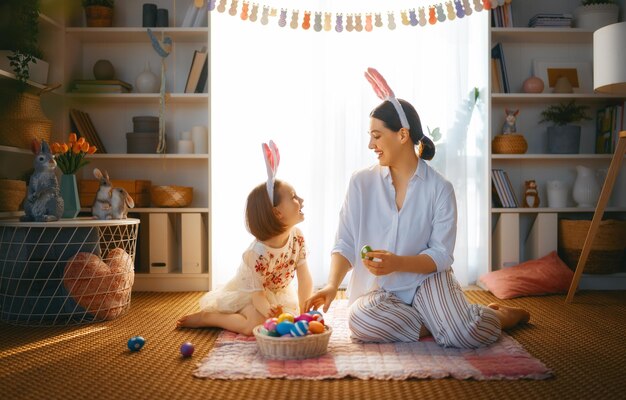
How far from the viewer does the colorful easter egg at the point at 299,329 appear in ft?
5.75

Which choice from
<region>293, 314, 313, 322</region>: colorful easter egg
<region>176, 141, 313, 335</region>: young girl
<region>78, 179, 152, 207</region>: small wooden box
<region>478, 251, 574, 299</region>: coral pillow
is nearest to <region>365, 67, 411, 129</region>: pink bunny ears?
<region>176, 141, 313, 335</region>: young girl

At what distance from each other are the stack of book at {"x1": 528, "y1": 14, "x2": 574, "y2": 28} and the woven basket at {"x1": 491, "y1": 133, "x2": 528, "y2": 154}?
2.10ft

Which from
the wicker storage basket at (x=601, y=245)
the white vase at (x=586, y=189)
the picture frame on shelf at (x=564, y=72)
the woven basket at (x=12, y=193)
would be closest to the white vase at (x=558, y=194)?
the white vase at (x=586, y=189)

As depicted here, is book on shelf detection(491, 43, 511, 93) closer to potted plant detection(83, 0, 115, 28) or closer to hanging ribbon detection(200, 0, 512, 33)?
hanging ribbon detection(200, 0, 512, 33)

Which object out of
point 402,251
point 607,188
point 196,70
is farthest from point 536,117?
point 196,70

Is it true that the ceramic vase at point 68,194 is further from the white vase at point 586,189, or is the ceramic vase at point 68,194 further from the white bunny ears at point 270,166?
the white vase at point 586,189

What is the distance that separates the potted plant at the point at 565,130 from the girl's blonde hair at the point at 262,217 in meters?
1.94

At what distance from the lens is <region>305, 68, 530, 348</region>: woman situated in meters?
1.95

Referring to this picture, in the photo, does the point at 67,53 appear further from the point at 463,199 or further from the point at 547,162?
the point at 547,162

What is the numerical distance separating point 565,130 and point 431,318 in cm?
184

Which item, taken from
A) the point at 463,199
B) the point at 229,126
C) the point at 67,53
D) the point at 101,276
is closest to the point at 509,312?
the point at 463,199

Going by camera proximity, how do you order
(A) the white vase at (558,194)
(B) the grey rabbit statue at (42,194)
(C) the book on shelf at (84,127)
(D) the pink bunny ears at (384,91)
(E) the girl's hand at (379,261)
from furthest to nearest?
(A) the white vase at (558,194) < (C) the book on shelf at (84,127) < (B) the grey rabbit statue at (42,194) < (D) the pink bunny ears at (384,91) < (E) the girl's hand at (379,261)

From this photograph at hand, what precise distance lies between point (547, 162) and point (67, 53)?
2.84m

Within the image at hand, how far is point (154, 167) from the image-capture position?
11.5 feet
